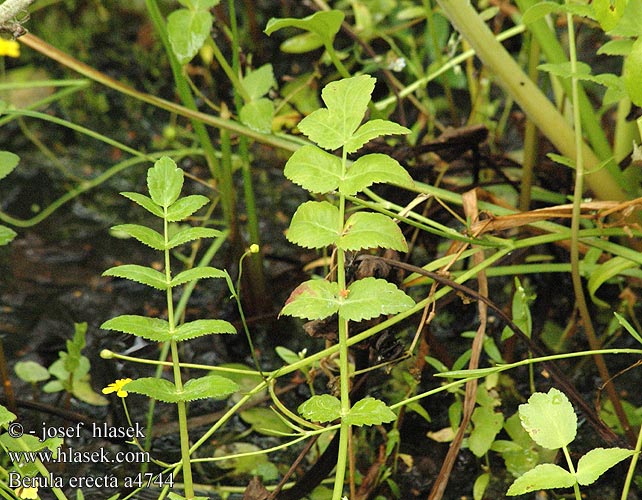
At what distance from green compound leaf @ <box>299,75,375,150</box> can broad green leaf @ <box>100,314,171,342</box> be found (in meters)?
0.29

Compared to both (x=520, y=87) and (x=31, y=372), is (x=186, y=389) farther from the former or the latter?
(x=520, y=87)

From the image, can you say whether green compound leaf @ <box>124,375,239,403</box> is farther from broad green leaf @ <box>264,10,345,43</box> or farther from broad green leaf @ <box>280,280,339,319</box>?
broad green leaf @ <box>264,10,345,43</box>

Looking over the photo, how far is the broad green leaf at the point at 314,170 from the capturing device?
91 centimetres

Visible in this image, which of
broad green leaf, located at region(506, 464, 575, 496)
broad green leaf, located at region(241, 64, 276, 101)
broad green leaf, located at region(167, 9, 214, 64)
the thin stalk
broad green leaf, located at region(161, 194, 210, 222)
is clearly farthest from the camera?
broad green leaf, located at region(241, 64, 276, 101)

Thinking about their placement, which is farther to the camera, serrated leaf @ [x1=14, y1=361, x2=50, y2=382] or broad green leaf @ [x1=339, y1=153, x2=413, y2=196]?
serrated leaf @ [x1=14, y1=361, x2=50, y2=382]

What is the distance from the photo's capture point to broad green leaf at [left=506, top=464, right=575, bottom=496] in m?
0.85

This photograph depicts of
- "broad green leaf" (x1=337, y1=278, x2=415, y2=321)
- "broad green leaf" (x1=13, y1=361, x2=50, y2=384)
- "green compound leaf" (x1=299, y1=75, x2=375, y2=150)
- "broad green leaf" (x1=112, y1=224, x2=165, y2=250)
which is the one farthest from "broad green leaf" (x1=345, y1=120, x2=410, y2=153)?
"broad green leaf" (x1=13, y1=361, x2=50, y2=384)

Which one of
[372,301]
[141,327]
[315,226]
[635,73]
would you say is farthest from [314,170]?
[635,73]

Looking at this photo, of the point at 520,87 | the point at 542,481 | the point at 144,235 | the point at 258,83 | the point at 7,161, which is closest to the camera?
the point at 542,481

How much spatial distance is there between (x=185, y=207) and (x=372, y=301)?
0.88 ft

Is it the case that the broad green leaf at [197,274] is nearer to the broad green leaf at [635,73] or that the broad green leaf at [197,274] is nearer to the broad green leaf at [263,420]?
the broad green leaf at [263,420]

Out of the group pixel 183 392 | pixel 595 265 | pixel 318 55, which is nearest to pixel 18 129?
pixel 318 55

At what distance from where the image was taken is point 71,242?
170 cm

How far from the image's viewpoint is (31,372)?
1300mm
